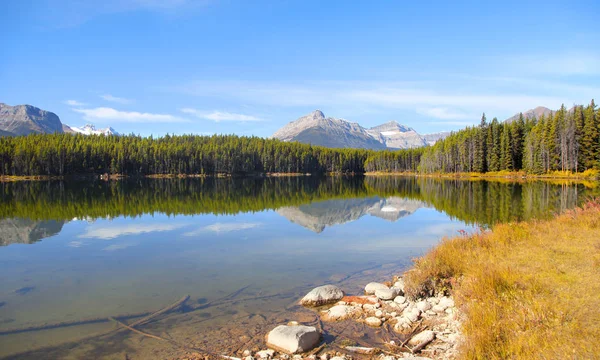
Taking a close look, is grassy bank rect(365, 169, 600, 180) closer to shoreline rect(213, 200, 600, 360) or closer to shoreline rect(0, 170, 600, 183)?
shoreline rect(0, 170, 600, 183)

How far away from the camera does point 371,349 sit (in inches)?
362

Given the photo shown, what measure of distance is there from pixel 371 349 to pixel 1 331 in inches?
439

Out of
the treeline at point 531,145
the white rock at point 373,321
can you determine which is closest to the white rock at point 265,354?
the white rock at point 373,321

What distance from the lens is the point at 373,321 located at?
11.1 meters

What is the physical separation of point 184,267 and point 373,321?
1097 cm

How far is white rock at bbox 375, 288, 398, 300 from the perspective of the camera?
1291cm

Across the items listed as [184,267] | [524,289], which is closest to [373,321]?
[524,289]

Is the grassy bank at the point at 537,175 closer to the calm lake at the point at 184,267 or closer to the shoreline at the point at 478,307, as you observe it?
the calm lake at the point at 184,267

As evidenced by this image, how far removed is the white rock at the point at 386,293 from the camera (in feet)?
42.4

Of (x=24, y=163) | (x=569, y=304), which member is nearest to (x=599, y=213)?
(x=569, y=304)

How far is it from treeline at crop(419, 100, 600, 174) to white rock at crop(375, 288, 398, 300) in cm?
9055

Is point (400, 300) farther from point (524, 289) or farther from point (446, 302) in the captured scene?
point (524, 289)

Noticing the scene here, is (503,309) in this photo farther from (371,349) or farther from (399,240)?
(399,240)

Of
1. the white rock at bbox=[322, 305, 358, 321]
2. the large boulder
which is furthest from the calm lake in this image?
the white rock at bbox=[322, 305, 358, 321]
